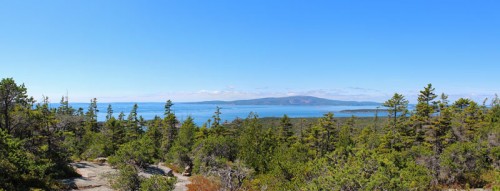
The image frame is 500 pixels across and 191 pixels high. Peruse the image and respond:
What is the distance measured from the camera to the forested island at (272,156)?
1528cm

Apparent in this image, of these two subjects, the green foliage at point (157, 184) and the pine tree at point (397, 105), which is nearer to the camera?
the green foliage at point (157, 184)

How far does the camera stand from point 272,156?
97.2ft

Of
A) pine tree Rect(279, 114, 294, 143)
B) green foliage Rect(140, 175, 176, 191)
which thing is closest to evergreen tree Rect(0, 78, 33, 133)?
green foliage Rect(140, 175, 176, 191)

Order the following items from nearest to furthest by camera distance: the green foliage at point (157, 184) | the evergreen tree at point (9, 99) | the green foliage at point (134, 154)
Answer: the green foliage at point (157, 184)
the evergreen tree at point (9, 99)
the green foliage at point (134, 154)

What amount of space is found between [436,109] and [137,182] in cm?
4276

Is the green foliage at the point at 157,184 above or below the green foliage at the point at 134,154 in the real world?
above

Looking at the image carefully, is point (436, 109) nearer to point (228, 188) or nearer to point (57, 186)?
point (228, 188)

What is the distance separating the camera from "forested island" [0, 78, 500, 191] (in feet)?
50.1

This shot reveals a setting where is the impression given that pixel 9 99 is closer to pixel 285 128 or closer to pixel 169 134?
pixel 169 134

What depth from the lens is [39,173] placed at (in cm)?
2184

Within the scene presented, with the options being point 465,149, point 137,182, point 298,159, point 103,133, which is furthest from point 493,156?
point 103,133

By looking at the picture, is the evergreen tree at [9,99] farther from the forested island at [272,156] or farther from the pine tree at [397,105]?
the pine tree at [397,105]

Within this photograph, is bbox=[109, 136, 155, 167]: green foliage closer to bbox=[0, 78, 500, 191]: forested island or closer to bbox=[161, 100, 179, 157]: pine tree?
bbox=[0, 78, 500, 191]: forested island

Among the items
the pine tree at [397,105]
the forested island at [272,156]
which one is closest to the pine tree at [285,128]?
the forested island at [272,156]
